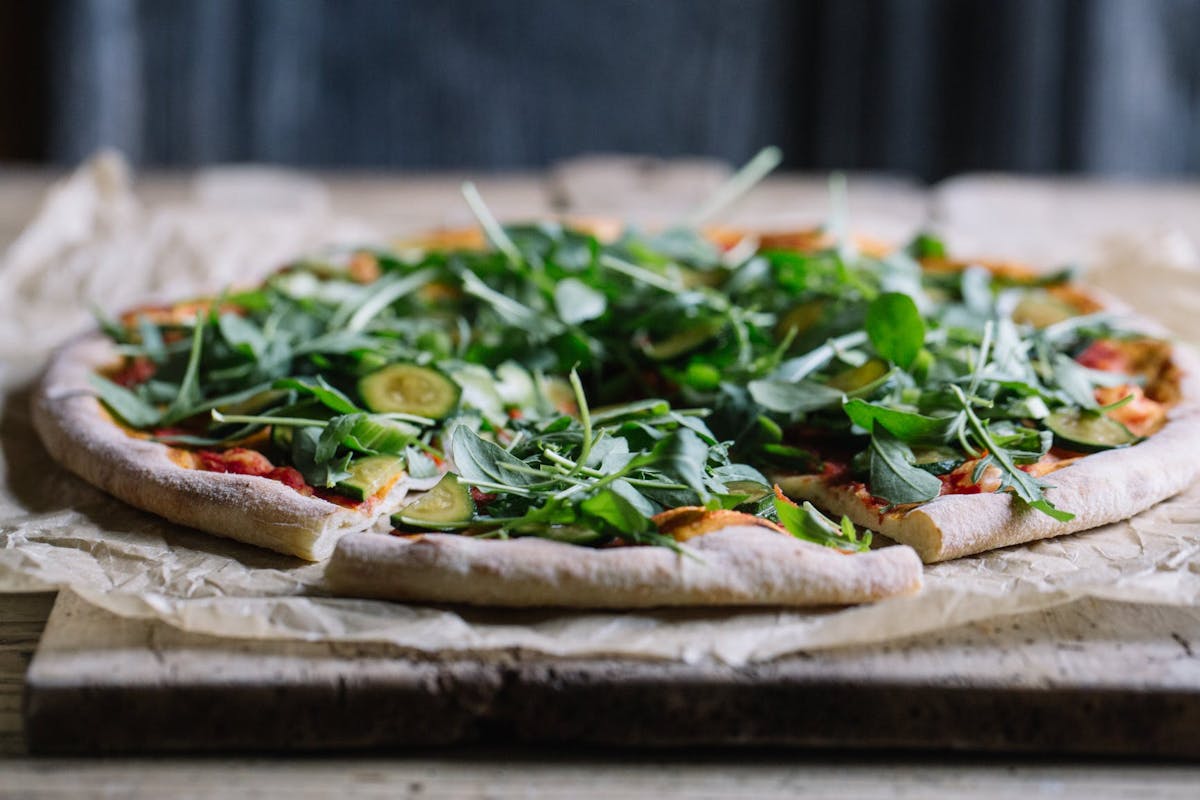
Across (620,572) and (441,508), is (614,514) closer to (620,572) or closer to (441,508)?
(620,572)

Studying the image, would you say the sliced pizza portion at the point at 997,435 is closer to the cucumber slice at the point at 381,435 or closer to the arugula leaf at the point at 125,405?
the cucumber slice at the point at 381,435

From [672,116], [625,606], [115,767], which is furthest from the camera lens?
[672,116]

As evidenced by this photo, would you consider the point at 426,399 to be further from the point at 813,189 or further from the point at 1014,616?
the point at 813,189

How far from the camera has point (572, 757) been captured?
1.66 meters

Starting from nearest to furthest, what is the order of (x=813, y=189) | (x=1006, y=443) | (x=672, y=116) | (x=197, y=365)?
(x=1006, y=443)
(x=197, y=365)
(x=813, y=189)
(x=672, y=116)

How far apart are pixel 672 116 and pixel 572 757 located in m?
5.12

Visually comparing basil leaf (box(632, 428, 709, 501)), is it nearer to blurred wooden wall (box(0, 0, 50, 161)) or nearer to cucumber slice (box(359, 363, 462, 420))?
cucumber slice (box(359, 363, 462, 420))

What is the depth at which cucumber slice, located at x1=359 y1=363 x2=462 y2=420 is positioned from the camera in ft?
7.76

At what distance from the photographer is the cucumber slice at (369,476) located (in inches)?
83.7

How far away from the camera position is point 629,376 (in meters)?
2.68

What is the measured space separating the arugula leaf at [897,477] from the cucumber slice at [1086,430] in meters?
0.33

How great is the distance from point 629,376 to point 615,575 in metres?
0.96

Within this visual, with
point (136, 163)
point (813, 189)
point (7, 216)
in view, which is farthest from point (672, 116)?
point (7, 216)

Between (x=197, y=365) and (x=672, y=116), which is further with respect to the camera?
(x=672, y=116)
